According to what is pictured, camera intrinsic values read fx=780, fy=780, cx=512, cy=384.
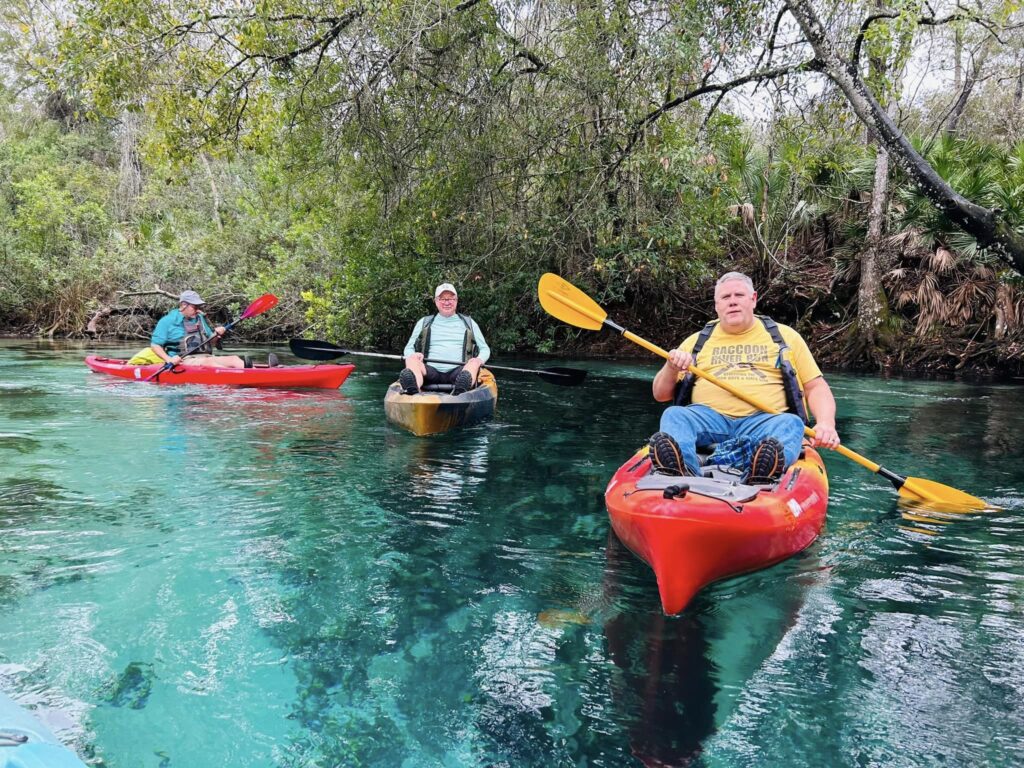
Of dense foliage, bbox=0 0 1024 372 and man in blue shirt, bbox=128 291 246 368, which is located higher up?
dense foliage, bbox=0 0 1024 372

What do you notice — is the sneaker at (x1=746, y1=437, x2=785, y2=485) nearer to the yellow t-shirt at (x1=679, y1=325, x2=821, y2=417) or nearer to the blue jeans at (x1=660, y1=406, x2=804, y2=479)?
the blue jeans at (x1=660, y1=406, x2=804, y2=479)

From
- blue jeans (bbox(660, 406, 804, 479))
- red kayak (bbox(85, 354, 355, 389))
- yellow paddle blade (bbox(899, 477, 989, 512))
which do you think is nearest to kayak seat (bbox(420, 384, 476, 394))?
red kayak (bbox(85, 354, 355, 389))

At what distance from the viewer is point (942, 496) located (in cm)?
484

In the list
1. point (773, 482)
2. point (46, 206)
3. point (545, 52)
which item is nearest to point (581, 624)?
point (773, 482)

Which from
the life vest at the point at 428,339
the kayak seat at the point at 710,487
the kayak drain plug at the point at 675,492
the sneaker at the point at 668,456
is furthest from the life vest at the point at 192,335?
the kayak drain plug at the point at 675,492

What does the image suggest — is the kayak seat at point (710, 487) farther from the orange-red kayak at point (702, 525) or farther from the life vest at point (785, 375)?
the life vest at point (785, 375)

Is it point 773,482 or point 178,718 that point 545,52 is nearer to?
point 773,482

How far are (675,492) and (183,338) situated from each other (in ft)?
27.5

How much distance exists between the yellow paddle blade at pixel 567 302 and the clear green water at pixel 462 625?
3.76 ft

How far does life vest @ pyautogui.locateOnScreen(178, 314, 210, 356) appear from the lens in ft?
32.4

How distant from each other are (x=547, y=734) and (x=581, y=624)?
2.60 ft

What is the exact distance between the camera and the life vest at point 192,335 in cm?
988

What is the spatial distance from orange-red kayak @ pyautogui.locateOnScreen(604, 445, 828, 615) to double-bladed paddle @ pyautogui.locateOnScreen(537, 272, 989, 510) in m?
0.84

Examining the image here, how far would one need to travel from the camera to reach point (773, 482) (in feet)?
11.9
